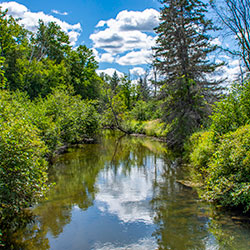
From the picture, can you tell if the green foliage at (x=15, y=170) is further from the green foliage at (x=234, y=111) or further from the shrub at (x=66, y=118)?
the shrub at (x=66, y=118)

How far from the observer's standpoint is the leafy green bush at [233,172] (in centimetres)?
643

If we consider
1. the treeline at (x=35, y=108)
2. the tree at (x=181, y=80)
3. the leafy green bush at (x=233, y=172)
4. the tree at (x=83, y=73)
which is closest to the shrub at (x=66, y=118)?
the treeline at (x=35, y=108)

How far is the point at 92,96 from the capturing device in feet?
151

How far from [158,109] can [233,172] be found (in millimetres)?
16654

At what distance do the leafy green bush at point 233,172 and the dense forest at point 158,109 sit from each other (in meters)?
0.03

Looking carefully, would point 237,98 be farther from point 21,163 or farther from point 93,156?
point 93,156

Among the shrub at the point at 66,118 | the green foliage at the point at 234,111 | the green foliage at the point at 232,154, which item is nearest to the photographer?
the green foliage at the point at 232,154

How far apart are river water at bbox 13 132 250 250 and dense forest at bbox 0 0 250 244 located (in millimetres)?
714

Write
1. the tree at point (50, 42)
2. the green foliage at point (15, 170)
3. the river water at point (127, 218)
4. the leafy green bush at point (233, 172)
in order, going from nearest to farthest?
the green foliage at point (15, 170) → the river water at point (127, 218) → the leafy green bush at point (233, 172) → the tree at point (50, 42)

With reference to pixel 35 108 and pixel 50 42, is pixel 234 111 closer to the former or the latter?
pixel 35 108

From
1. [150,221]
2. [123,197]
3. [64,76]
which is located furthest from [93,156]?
[64,76]

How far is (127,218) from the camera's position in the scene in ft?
24.5

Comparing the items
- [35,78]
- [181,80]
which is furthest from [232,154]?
[35,78]

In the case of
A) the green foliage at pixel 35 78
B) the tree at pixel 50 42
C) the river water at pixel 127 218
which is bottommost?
the river water at pixel 127 218
